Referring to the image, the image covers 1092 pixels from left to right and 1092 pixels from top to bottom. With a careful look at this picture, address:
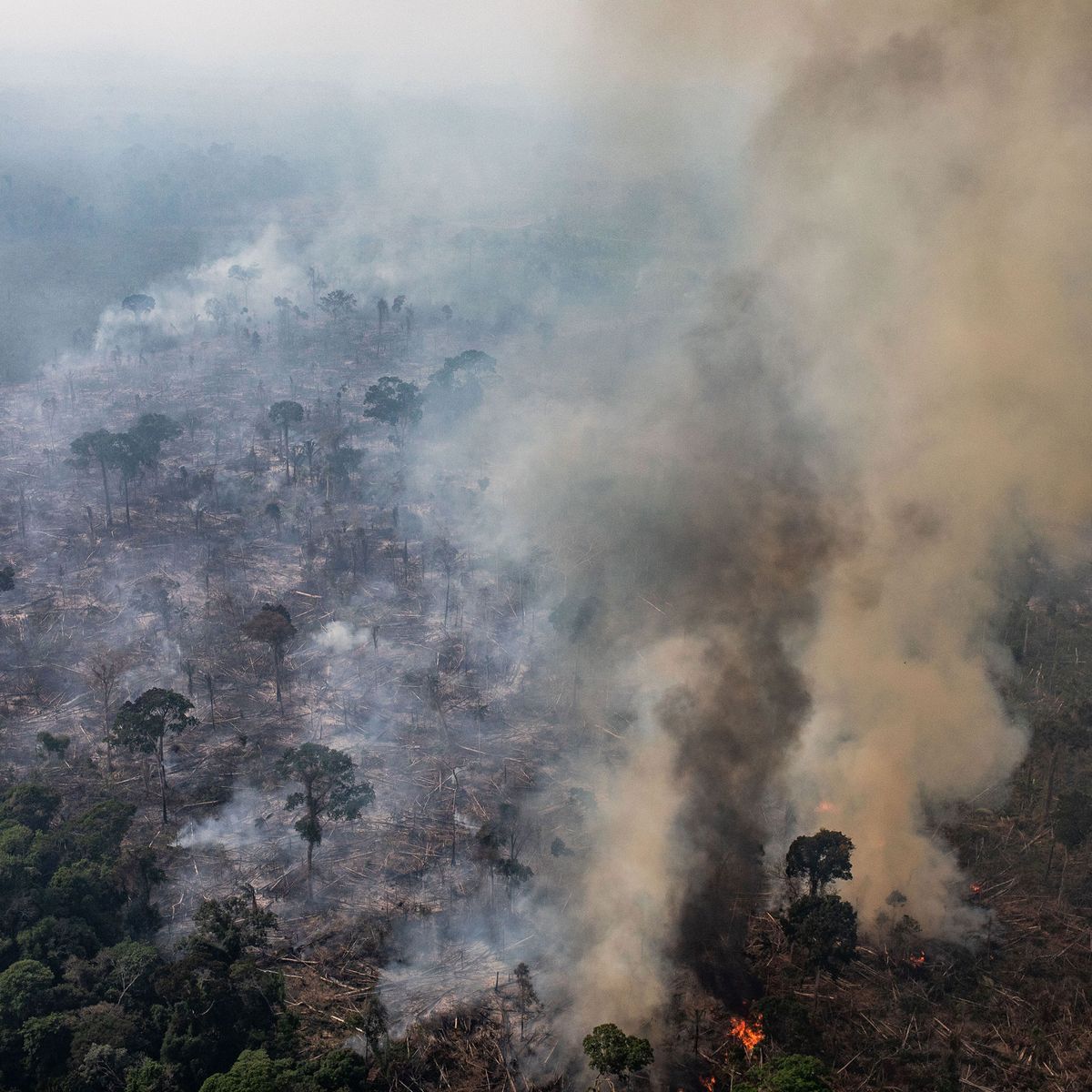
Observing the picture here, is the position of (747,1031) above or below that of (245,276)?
below

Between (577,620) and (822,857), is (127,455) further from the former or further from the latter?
(822,857)

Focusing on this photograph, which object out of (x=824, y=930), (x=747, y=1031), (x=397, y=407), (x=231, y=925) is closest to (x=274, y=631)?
(x=231, y=925)

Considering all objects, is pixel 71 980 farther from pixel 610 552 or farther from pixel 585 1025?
pixel 610 552

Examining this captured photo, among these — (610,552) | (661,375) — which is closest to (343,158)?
(661,375)

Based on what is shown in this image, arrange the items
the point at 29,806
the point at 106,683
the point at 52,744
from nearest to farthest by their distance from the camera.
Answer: the point at 29,806, the point at 52,744, the point at 106,683

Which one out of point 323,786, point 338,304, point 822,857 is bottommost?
point 822,857
